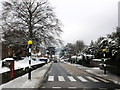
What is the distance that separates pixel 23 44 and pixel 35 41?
2339mm

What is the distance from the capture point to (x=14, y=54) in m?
50.2

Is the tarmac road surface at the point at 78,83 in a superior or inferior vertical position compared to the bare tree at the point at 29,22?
inferior

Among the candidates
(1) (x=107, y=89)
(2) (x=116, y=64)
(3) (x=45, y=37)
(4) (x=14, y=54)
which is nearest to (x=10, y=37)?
(3) (x=45, y=37)

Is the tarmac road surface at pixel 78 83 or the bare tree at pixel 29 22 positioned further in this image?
the bare tree at pixel 29 22

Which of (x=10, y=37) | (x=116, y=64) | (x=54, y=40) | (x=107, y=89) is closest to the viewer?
(x=107, y=89)

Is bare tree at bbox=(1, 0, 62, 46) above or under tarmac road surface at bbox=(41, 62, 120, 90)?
above

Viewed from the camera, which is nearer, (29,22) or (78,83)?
(78,83)

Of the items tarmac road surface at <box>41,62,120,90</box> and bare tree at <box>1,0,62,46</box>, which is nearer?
tarmac road surface at <box>41,62,120,90</box>

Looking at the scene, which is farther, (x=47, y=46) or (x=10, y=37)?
(x=47, y=46)

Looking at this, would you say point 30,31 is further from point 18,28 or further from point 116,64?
point 116,64

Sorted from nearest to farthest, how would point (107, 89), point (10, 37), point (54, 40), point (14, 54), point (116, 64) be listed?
point (107, 89) < point (116, 64) < point (10, 37) < point (54, 40) < point (14, 54)

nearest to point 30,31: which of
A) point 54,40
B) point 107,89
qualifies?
point 54,40

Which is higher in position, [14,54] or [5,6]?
[5,6]

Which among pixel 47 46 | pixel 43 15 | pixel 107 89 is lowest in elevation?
pixel 107 89
